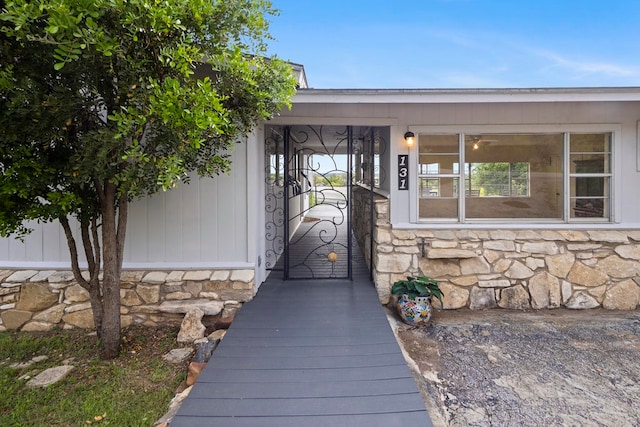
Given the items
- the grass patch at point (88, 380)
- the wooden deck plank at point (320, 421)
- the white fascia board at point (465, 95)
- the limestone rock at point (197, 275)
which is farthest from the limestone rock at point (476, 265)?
the grass patch at point (88, 380)

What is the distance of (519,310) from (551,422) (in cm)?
221

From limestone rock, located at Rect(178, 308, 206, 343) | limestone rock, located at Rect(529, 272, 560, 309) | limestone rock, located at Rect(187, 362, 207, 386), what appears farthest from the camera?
limestone rock, located at Rect(529, 272, 560, 309)

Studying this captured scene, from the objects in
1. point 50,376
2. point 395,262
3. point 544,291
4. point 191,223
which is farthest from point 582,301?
point 50,376

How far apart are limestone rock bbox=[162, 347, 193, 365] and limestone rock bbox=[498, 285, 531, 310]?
12.3 ft

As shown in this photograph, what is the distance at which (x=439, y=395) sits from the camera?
102 inches

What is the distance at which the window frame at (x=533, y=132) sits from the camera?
14.0 feet

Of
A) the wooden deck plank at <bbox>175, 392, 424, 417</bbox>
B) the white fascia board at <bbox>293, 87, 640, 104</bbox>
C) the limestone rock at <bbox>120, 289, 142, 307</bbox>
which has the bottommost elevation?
the wooden deck plank at <bbox>175, 392, 424, 417</bbox>

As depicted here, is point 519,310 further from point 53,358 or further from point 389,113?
point 53,358

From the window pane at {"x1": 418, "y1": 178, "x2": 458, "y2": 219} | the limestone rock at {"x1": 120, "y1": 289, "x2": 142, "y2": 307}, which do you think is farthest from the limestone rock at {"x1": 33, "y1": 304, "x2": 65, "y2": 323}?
the window pane at {"x1": 418, "y1": 178, "x2": 458, "y2": 219}

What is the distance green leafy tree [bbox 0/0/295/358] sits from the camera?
7.13 feet

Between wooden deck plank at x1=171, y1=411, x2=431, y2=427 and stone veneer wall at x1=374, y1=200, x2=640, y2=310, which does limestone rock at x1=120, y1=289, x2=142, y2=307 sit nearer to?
wooden deck plank at x1=171, y1=411, x2=431, y2=427

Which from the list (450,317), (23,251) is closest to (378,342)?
(450,317)

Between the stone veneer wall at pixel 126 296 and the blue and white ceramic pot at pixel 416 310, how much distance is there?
1.76 m

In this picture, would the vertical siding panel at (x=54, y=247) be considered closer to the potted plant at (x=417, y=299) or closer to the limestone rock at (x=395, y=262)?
the limestone rock at (x=395, y=262)
